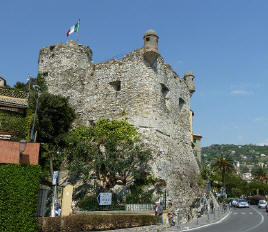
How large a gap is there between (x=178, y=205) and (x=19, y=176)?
1311 cm

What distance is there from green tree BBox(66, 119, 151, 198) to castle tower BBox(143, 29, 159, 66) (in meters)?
6.35

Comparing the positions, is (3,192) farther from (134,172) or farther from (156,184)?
(156,184)

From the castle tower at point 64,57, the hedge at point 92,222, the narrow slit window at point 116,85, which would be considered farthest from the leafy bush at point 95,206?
the castle tower at point 64,57

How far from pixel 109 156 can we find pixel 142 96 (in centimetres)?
645

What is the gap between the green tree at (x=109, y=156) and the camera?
58.1ft

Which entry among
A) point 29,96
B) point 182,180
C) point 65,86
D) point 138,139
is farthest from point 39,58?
point 182,180

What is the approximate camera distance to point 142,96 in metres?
22.2

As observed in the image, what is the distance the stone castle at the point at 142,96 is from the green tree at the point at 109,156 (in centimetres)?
Result: 172

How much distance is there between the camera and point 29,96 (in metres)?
20.4

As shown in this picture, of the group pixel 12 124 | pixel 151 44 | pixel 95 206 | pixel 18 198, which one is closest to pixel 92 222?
pixel 95 206

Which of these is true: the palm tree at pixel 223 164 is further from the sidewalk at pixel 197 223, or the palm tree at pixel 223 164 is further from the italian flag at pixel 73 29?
the italian flag at pixel 73 29

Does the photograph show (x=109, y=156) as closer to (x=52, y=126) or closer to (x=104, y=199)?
(x=104, y=199)

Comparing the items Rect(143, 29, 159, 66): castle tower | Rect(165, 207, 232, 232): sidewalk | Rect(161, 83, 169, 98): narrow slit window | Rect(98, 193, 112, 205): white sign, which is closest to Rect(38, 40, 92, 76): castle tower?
Rect(143, 29, 159, 66): castle tower

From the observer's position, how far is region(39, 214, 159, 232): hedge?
38.4ft
